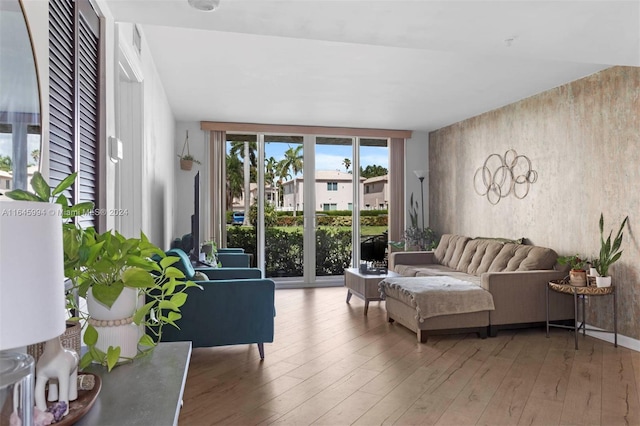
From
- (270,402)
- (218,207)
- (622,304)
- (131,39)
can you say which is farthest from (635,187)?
(218,207)

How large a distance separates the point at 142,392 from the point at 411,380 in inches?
91.7

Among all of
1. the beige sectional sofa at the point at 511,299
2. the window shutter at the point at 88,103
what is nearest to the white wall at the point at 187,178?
the beige sectional sofa at the point at 511,299

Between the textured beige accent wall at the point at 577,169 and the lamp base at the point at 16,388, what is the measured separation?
172 inches

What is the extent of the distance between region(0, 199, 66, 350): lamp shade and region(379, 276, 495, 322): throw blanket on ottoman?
353cm

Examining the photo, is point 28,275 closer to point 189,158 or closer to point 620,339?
point 620,339

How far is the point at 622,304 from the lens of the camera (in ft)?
12.8

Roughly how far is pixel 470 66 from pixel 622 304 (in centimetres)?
250

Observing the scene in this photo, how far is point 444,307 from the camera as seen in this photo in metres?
3.98

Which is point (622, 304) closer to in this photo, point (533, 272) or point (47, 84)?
point (533, 272)

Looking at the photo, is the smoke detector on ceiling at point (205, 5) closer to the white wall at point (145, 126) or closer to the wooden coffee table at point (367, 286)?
the white wall at point (145, 126)

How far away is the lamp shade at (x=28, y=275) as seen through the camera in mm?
680

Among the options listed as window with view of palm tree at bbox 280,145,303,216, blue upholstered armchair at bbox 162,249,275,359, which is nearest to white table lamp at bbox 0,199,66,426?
blue upholstered armchair at bbox 162,249,275,359

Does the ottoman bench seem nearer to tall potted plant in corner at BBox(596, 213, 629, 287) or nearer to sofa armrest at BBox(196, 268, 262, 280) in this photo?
tall potted plant in corner at BBox(596, 213, 629, 287)

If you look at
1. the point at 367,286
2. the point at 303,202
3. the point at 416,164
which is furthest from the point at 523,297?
the point at 303,202
